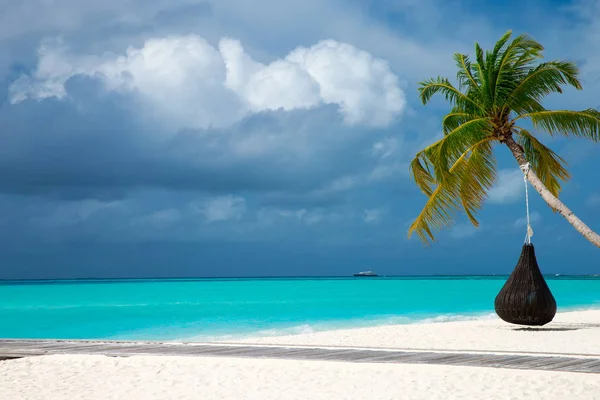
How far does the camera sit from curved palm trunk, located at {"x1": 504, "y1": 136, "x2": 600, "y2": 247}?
42.6 feet

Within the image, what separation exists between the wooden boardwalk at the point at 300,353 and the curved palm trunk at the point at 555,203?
4.58 metres

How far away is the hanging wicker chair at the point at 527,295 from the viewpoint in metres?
13.1

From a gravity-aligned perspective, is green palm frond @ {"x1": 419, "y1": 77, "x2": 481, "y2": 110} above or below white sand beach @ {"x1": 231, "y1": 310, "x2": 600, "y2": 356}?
above

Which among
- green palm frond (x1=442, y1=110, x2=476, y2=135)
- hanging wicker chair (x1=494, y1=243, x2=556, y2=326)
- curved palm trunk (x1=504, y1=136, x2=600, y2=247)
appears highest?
green palm frond (x1=442, y1=110, x2=476, y2=135)

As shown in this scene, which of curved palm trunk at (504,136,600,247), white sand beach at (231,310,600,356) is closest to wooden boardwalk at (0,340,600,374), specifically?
white sand beach at (231,310,600,356)

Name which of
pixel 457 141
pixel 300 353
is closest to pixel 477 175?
pixel 457 141

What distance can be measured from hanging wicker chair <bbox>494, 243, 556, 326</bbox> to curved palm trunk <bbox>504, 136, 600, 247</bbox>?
844 mm

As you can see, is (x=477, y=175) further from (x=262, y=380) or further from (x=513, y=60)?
(x=262, y=380)

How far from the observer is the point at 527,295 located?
13062 mm

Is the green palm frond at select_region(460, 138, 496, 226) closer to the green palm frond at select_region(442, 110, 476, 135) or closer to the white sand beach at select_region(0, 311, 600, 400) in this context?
the green palm frond at select_region(442, 110, 476, 135)

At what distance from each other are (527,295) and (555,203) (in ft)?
5.88

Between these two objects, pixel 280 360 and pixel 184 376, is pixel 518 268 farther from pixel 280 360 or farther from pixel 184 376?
pixel 184 376

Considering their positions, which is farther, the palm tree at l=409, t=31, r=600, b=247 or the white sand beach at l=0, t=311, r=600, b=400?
the palm tree at l=409, t=31, r=600, b=247

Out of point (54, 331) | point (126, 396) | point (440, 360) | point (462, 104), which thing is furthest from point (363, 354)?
point (54, 331)
